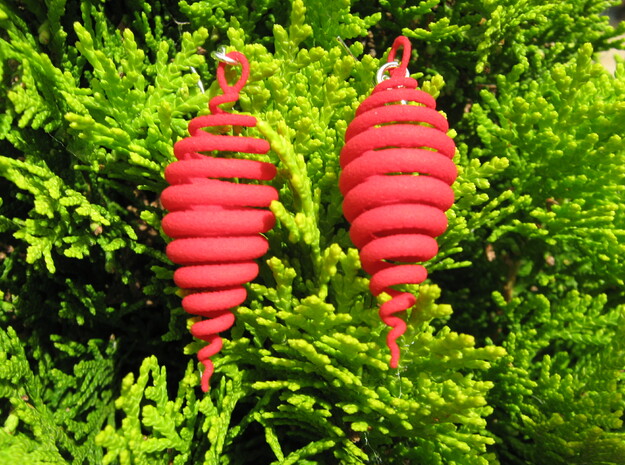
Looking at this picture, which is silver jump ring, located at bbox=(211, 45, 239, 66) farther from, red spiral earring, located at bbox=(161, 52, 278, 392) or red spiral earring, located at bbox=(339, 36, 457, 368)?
red spiral earring, located at bbox=(339, 36, 457, 368)

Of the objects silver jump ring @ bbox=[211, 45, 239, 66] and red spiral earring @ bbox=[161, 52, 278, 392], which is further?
silver jump ring @ bbox=[211, 45, 239, 66]

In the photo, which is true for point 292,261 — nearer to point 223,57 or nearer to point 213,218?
point 213,218

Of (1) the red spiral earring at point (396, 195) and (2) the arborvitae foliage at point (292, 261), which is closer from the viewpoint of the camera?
(1) the red spiral earring at point (396, 195)

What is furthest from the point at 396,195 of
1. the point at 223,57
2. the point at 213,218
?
the point at 223,57

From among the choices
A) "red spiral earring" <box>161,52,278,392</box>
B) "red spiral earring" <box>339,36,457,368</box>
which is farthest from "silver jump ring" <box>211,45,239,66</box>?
"red spiral earring" <box>339,36,457,368</box>

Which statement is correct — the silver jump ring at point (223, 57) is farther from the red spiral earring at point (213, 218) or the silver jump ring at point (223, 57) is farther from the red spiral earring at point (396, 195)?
the red spiral earring at point (396, 195)

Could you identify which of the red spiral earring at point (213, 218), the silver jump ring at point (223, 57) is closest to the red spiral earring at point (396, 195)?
the red spiral earring at point (213, 218)

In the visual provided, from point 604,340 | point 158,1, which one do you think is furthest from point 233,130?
point 604,340
